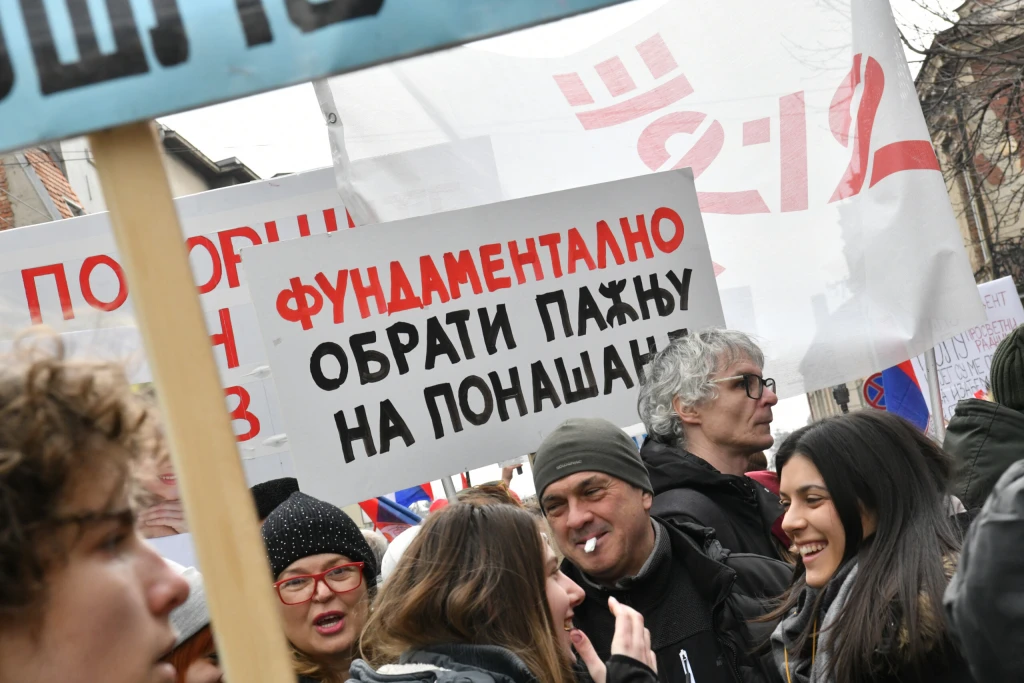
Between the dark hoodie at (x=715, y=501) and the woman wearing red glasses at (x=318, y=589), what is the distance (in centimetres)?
103

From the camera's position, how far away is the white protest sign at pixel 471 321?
385 cm

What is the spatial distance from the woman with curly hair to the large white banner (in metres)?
3.42

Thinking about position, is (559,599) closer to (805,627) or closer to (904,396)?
(805,627)

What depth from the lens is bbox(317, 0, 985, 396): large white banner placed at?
15.5 ft

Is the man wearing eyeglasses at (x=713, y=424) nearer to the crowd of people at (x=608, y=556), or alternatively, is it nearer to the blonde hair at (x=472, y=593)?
the crowd of people at (x=608, y=556)

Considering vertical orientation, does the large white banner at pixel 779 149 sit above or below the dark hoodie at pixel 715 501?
above

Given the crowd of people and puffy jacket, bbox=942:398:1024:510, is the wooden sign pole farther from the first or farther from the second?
puffy jacket, bbox=942:398:1024:510

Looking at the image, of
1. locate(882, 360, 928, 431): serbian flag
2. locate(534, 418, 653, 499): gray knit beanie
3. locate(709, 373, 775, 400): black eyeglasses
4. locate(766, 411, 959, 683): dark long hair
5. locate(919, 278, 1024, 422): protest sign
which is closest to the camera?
locate(766, 411, 959, 683): dark long hair

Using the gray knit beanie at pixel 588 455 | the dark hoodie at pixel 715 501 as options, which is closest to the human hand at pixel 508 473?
the dark hoodie at pixel 715 501

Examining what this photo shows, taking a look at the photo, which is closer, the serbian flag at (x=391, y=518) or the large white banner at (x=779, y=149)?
the large white banner at (x=779, y=149)

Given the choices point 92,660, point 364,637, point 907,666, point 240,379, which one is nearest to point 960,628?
point 92,660

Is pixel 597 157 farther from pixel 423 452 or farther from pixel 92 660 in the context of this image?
pixel 92 660

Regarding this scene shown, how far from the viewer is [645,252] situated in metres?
4.39

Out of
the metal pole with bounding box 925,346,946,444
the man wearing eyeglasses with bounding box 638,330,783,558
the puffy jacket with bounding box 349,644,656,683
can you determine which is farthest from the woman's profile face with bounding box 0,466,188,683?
the metal pole with bounding box 925,346,946,444
